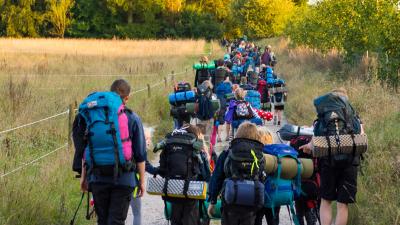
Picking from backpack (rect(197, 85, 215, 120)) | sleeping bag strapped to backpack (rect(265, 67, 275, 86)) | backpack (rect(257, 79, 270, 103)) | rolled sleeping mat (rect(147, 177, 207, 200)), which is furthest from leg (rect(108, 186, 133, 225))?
backpack (rect(257, 79, 270, 103))

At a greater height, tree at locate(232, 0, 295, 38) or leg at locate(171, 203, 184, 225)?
tree at locate(232, 0, 295, 38)

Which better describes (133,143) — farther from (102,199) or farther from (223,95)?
(223,95)

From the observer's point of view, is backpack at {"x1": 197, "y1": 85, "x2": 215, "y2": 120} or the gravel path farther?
backpack at {"x1": 197, "y1": 85, "x2": 215, "y2": 120}

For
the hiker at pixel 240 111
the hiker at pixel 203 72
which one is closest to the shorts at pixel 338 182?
the hiker at pixel 240 111

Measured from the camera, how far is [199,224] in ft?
20.3

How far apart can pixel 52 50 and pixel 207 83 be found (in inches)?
1000

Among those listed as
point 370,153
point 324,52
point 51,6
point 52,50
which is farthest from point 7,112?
point 51,6

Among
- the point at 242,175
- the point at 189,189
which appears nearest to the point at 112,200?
the point at 189,189

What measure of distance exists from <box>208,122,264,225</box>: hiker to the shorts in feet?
3.58

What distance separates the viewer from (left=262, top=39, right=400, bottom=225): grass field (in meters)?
6.78

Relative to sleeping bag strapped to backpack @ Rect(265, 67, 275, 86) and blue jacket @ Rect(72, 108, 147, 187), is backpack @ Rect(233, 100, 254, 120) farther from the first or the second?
blue jacket @ Rect(72, 108, 147, 187)

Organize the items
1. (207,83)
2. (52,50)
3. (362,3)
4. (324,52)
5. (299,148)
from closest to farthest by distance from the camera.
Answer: (299,148), (207,83), (362,3), (324,52), (52,50)

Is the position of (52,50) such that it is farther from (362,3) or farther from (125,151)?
(125,151)

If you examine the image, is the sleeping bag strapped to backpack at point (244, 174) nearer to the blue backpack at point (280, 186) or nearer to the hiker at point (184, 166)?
the blue backpack at point (280, 186)
